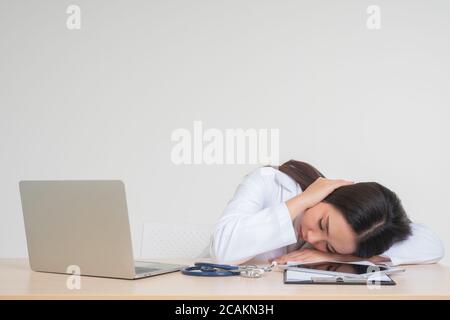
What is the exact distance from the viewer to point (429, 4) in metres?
3.06

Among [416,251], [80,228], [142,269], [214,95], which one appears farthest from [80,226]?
[214,95]

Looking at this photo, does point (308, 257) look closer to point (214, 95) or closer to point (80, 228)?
point (80, 228)

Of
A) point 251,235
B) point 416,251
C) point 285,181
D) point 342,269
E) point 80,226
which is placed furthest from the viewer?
point 285,181

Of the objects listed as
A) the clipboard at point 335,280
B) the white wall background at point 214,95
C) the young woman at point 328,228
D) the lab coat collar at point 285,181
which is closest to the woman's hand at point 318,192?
the young woman at point 328,228

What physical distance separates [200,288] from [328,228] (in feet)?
1.82

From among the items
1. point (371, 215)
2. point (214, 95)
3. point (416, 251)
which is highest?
point (214, 95)

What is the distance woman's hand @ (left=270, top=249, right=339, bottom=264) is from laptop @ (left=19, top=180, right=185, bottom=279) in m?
0.39

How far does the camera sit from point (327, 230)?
4.91ft

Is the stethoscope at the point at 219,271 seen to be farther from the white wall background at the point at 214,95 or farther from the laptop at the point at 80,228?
the white wall background at the point at 214,95

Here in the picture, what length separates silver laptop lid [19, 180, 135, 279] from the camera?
1095 mm

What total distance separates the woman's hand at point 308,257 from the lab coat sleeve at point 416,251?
172 millimetres

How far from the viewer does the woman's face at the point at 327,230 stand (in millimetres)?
1471
